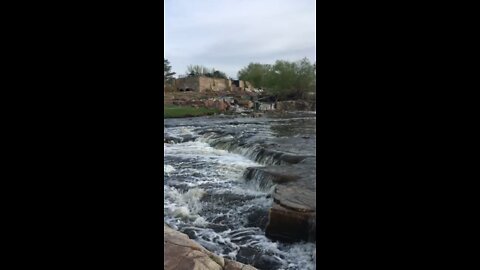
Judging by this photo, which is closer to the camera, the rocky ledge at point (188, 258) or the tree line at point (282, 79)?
the rocky ledge at point (188, 258)

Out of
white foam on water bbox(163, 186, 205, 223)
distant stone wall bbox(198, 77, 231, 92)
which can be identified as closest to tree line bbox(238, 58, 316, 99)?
Answer: distant stone wall bbox(198, 77, 231, 92)

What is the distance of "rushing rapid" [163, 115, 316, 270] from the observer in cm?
360

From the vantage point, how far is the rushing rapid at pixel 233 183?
3601 mm

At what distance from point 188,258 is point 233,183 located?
2879 mm

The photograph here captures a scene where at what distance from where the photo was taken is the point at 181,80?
23.3ft

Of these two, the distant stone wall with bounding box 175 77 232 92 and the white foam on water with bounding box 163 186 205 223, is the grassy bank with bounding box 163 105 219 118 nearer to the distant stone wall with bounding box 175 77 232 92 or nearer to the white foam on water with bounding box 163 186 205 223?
the distant stone wall with bounding box 175 77 232 92

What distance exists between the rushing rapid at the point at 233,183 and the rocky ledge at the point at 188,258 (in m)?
0.81

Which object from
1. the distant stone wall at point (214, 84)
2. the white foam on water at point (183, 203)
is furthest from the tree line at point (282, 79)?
the white foam on water at point (183, 203)

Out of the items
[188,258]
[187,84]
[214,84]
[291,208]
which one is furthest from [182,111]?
[188,258]

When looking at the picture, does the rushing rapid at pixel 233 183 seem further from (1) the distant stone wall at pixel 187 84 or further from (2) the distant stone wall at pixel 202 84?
(1) the distant stone wall at pixel 187 84

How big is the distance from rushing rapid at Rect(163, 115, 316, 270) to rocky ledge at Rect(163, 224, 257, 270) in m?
0.81
